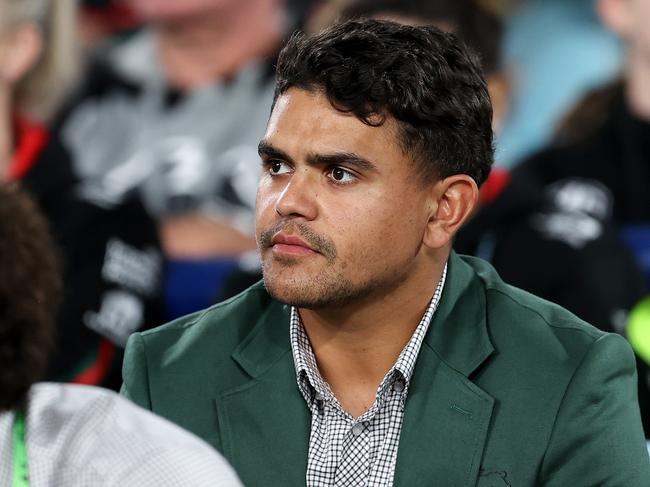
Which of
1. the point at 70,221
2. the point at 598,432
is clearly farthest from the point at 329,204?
the point at 70,221

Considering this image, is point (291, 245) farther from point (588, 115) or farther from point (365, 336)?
point (588, 115)

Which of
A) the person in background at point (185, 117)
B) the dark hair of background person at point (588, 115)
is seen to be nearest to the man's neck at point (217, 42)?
the person in background at point (185, 117)

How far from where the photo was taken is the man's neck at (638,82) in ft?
12.5

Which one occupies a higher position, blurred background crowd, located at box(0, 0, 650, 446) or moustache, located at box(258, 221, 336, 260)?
blurred background crowd, located at box(0, 0, 650, 446)

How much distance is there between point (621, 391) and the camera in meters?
1.89

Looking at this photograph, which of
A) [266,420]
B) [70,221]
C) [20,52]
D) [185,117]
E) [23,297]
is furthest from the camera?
[185,117]

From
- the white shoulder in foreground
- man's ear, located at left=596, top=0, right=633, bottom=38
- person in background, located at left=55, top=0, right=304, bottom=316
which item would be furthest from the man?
man's ear, located at left=596, top=0, right=633, bottom=38

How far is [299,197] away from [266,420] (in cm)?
34

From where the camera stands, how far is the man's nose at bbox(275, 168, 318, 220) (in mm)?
1868

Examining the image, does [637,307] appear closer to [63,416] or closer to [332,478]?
[332,478]

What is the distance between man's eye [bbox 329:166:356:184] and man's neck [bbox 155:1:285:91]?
2.19 m

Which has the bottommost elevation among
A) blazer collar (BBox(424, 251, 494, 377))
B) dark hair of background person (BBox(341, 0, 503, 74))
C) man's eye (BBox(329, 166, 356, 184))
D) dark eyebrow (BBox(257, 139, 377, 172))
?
blazer collar (BBox(424, 251, 494, 377))

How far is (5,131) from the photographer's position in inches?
152

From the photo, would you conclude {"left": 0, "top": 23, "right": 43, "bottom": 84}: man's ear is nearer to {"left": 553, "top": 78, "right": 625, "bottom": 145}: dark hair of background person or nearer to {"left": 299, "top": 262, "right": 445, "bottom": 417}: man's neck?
{"left": 553, "top": 78, "right": 625, "bottom": 145}: dark hair of background person
